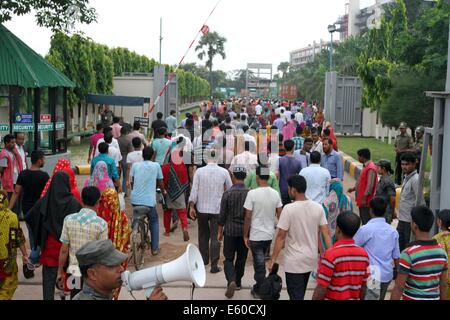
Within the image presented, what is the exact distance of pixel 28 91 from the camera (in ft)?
46.0

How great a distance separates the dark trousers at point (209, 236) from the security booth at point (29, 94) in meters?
6.16

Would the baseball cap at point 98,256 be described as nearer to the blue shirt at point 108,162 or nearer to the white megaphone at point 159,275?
the white megaphone at point 159,275

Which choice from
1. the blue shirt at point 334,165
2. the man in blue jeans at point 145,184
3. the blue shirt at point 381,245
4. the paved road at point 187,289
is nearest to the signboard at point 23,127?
the paved road at point 187,289

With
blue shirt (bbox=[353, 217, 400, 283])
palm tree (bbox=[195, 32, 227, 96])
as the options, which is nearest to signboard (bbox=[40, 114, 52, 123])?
blue shirt (bbox=[353, 217, 400, 283])

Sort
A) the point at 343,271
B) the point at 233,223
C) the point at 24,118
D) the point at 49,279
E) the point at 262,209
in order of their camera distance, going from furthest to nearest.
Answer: the point at 24,118 < the point at 233,223 < the point at 262,209 < the point at 49,279 < the point at 343,271

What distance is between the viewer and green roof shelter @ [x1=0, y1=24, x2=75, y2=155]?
43.2 ft

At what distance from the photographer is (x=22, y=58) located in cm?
1359

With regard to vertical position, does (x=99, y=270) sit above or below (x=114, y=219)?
above

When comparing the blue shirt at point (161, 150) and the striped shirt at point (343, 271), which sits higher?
the blue shirt at point (161, 150)

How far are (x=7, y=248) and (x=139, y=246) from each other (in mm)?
3050

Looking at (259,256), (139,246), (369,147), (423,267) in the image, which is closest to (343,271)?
(423,267)

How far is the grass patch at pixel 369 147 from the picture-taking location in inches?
835

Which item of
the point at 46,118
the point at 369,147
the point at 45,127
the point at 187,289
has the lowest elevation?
the point at 187,289

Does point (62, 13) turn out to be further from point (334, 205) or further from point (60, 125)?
point (334, 205)
